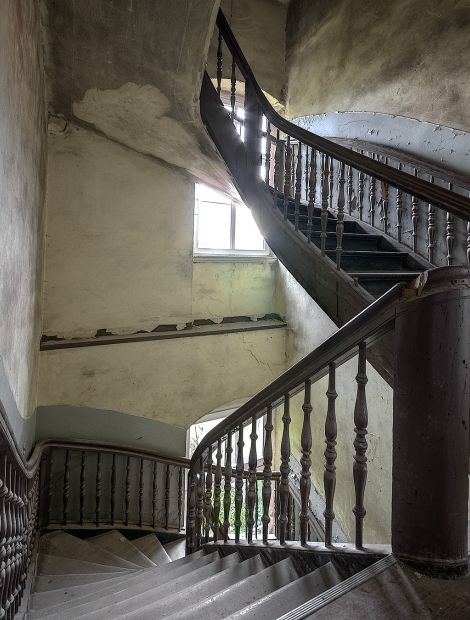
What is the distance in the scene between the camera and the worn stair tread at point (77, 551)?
3336mm

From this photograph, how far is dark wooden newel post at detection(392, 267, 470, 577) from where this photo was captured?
1200 mm

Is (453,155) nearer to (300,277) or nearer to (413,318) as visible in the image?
(300,277)

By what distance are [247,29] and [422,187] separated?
15.1 feet

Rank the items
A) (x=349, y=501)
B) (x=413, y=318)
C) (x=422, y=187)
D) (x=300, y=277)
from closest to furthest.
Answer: (x=413, y=318) → (x=422, y=187) → (x=300, y=277) → (x=349, y=501)

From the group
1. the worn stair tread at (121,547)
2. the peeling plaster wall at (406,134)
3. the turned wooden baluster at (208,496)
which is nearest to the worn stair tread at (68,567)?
the worn stair tread at (121,547)

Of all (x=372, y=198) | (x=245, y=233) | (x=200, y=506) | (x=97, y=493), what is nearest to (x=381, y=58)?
(x=372, y=198)

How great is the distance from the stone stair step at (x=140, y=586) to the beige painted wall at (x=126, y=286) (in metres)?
2.17

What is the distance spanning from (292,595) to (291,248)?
2.11 meters

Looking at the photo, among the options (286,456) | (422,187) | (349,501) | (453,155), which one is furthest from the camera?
(349,501)

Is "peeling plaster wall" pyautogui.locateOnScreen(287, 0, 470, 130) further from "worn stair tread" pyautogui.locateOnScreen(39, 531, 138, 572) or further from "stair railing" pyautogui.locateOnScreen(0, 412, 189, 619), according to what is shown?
"worn stair tread" pyautogui.locateOnScreen(39, 531, 138, 572)

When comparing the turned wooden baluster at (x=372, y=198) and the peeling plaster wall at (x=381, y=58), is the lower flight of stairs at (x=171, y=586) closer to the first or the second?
the turned wooden baluster at (x=372, y=198)

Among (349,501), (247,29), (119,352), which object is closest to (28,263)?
(119,352)

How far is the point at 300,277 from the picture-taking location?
2.89m

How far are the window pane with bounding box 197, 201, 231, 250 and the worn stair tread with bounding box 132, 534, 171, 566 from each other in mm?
3314
